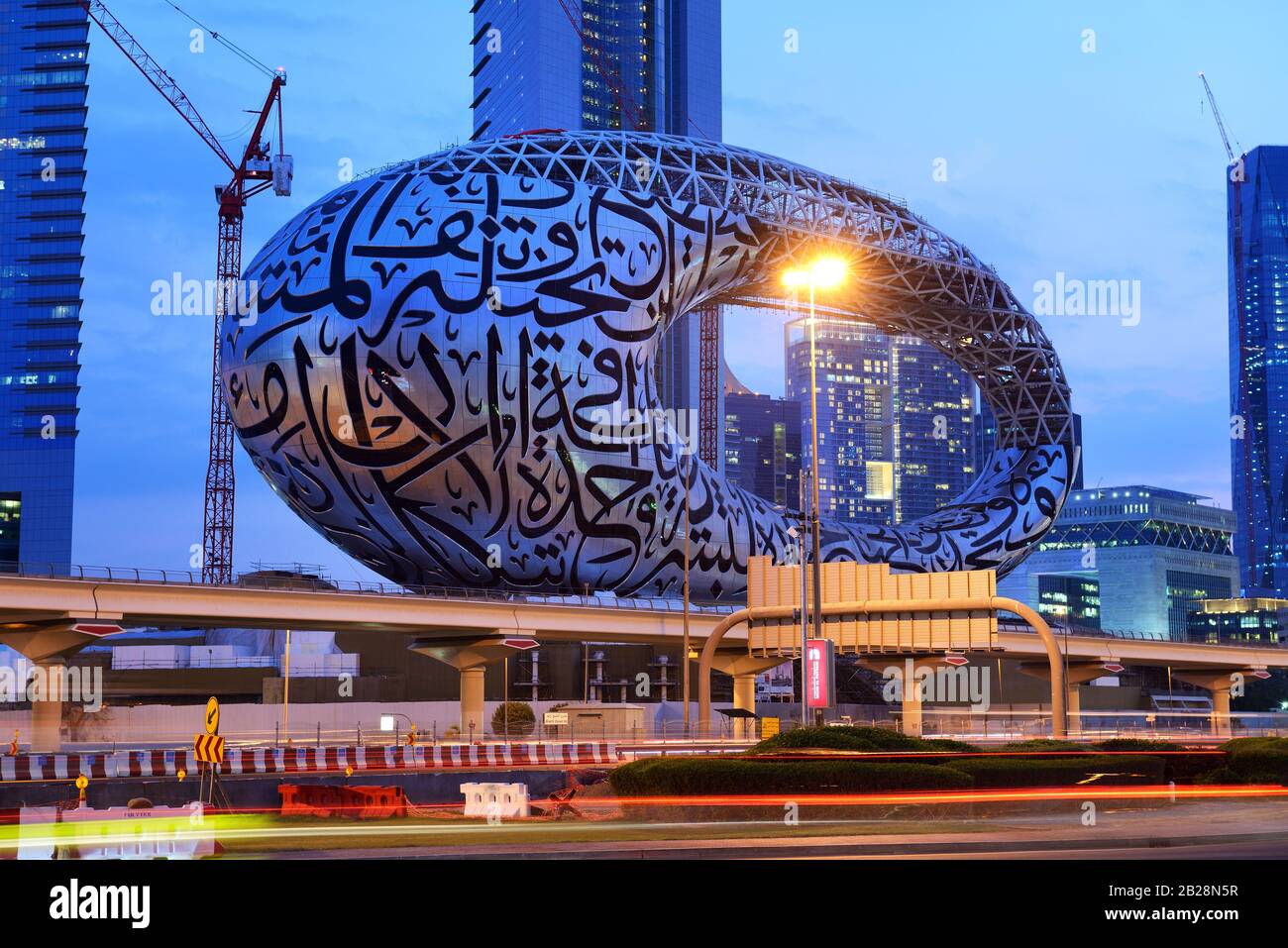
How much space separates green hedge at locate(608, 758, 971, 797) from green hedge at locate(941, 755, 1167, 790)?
3.13ft

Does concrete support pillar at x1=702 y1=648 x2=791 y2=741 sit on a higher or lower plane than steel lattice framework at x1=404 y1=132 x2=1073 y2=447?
lower

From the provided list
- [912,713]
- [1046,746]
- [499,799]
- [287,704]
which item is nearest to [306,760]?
[499,799]

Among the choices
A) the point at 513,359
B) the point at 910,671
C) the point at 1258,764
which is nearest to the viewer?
the point at 1258,764

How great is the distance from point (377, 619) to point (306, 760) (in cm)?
2648

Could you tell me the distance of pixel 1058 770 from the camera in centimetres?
3259

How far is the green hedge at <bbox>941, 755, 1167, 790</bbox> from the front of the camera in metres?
31.7

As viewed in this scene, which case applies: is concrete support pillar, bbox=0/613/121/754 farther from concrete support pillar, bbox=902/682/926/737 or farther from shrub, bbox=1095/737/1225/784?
shrub, bbox=1095/737/1225/784

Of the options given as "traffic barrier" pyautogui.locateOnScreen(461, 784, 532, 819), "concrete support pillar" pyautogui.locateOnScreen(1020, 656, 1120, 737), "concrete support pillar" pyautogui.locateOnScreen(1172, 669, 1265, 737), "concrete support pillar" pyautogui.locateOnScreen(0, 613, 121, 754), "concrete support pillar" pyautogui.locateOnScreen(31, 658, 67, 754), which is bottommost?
"concrete support pillar" pyautogui.locateOnScreen(1172, 669, 1265, 737)

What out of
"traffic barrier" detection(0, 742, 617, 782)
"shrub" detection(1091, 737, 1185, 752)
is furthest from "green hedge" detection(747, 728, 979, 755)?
"traffic barrier" detection(0, 742, 617, 782)

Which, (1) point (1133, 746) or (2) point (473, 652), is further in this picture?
(2) point (473, 652)

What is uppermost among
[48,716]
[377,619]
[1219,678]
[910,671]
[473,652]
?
[377,619]

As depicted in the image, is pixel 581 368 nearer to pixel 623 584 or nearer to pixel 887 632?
pixel 623 584

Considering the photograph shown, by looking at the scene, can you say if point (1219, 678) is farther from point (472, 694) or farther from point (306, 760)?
point (306, 760)
